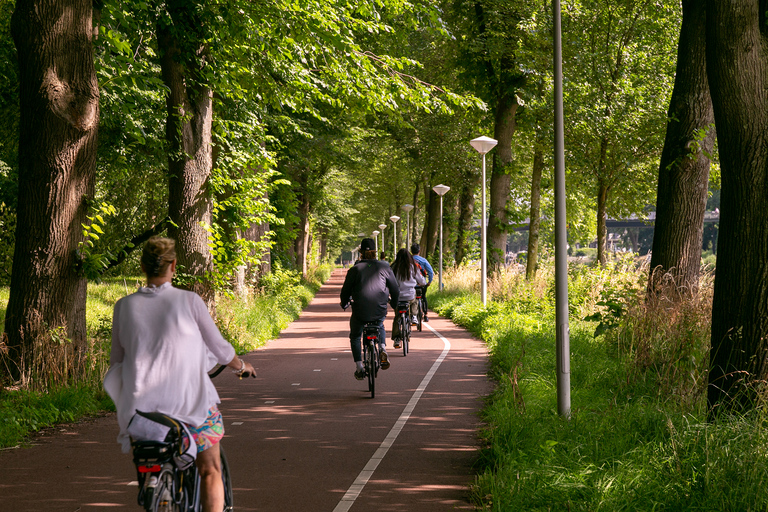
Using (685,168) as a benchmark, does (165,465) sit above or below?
below

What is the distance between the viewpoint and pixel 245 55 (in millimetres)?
14430

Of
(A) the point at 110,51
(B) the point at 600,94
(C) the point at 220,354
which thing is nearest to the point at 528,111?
(B) the point at 600,94

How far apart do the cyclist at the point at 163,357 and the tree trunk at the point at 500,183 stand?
68.7 feet

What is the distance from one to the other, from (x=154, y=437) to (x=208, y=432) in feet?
1.21

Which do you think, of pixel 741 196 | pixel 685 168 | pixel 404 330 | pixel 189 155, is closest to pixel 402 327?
pixel 404 330

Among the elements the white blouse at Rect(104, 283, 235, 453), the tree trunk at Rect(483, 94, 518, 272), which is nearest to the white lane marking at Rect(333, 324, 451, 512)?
the white blouse at Rect(104, 283, 235, 453)

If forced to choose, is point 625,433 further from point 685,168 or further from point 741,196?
point 685,168

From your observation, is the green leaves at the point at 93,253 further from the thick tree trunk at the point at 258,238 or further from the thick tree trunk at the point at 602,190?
the thick tree trunk at the point at 602,190

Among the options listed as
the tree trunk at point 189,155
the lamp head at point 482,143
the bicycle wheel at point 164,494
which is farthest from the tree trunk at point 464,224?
the bicycle wheel at point 164,494

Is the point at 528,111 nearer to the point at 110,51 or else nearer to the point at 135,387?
the point at 110,51

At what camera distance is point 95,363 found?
9.73 m

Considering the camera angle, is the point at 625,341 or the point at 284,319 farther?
the point at 284,319

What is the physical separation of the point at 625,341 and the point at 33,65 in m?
8.19

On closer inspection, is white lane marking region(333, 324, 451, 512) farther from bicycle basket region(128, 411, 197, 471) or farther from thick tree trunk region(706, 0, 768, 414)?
thick tree trunk region(706, 0, 768, 414)
